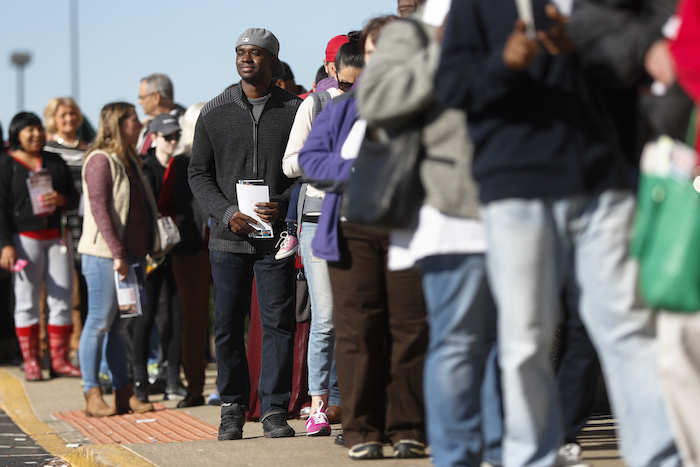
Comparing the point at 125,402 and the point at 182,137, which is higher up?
the point at 182,137

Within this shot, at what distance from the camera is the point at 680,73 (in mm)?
2896

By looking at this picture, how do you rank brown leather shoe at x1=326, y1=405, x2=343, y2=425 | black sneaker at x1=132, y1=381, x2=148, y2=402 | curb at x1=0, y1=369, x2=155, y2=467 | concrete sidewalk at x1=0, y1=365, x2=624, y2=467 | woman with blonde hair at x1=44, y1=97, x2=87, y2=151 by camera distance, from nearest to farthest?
concrete sidewalk at x1=0, y1=365, x2=624, y2=467 < curb at x1=0, y1=369, x2=155, y2=467 < brown leather shoe at x1=326, y1=405, x2=343, y2=425 < black sneaker at x1=132, y1=381, x2=148, y2=402 < woman with blonde hair at x1=44, y1=97, x2=87, y2=151

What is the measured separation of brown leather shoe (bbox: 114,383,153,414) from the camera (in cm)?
804

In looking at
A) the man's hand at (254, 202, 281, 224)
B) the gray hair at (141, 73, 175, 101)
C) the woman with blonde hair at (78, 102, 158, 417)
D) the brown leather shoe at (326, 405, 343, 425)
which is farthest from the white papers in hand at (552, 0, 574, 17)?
the gray hair at (141, 73, 175, 101)

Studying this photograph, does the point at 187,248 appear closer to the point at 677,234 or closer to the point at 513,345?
the point at 513,345

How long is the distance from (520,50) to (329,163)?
208 cm

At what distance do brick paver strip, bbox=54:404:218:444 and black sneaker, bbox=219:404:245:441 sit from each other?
68cm

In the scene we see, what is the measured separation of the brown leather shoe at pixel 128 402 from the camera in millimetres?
8039

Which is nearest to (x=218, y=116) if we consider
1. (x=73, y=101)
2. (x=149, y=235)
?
→ (x=149, y=235)

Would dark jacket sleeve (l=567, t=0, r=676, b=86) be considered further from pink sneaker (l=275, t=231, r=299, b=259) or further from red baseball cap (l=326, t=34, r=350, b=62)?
red baseball cap (l=326, t=34, r=350, b=62)

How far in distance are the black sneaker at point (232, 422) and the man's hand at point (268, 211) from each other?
1140 millimetres

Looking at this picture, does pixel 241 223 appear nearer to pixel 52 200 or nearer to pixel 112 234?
pixel 112 234

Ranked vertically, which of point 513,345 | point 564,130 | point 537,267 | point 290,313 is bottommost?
point 290,313

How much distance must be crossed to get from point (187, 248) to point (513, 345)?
5.50 m
